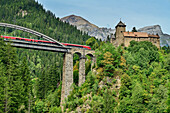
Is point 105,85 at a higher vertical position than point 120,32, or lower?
lower

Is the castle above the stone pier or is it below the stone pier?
above

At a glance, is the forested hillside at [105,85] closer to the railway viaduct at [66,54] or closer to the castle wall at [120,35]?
the railway viaduct at [66,54]

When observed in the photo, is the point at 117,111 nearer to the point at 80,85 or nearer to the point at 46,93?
the point at 80,85

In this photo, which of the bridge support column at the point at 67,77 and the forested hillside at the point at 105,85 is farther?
the bridge support column at the point at 67,77

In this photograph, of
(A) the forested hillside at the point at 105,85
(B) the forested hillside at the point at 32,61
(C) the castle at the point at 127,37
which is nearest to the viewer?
(B) the forested hillside at the point at 32,61

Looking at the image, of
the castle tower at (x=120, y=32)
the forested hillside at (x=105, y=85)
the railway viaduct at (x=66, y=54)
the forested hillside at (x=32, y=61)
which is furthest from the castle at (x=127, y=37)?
the forested hillside at (x=32, y=61)

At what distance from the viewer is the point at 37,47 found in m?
60.7

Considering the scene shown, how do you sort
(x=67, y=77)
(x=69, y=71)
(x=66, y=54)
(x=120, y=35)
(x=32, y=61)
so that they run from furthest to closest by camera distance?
(x=32, y=61) < (x=120, y=35) < (x=66, y=54) < (x=69, y=71) < (x=67, y=77)

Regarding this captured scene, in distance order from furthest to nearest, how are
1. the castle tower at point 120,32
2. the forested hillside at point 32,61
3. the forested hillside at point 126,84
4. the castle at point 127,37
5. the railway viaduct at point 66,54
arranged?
the castle tower at point 120,32 → the castle at point 127,37 → the railway viaduct at point 66,54 → the forested hillside at point 126,84 → the forested hillside at point 32,61

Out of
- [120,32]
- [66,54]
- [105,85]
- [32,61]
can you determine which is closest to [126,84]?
[105,85]

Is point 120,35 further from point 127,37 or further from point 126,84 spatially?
point 126,84

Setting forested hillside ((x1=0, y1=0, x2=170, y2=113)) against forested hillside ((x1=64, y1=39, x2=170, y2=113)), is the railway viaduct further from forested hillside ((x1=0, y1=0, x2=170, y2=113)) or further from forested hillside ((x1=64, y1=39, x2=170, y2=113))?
forested hillside ((x1=64, y1=39, x2=170, y2=113))

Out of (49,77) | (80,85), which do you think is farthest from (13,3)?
(80,85)

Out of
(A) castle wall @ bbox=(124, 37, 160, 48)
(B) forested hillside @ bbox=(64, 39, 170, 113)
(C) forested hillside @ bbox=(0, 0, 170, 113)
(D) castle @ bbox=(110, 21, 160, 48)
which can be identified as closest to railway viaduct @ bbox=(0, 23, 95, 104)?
(C) forested hillside @ bbox=(0, 0, 170, 113)
